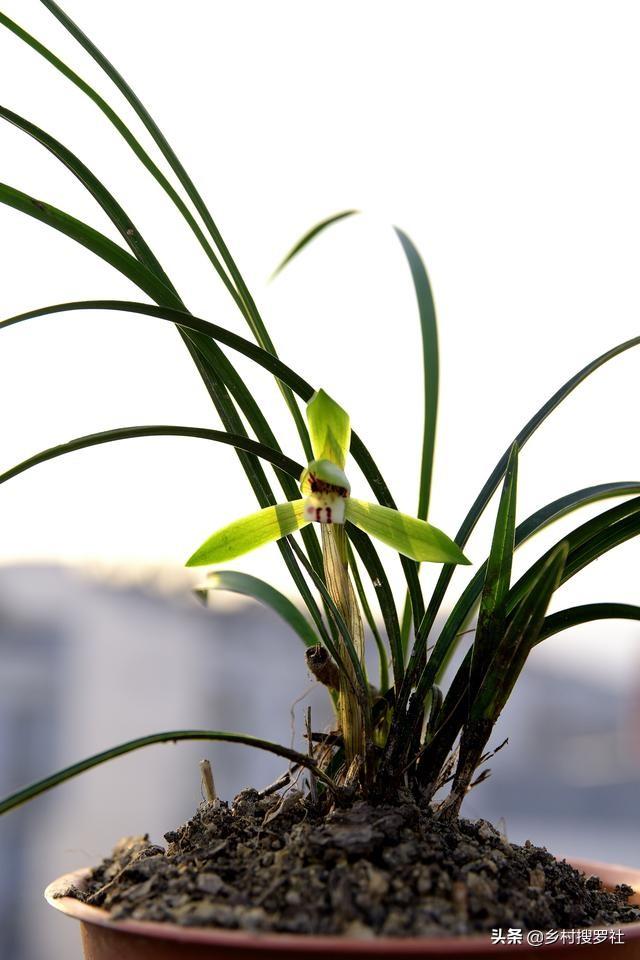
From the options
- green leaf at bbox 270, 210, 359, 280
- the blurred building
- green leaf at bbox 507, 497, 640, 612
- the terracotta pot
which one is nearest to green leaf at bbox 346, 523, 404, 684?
green leaf at bbox 507, 497, 640, 612

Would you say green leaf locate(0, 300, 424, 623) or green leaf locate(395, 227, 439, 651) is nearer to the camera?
green leaf locate(0, 300, 424, 623)

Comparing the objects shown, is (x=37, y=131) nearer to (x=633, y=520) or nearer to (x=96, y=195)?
(x=96, y=195)

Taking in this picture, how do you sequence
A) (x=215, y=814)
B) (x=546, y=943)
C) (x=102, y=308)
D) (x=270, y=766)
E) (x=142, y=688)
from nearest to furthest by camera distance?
(x=546, y=943), (x=102, y=308), (x=215, y=814), (x=142, y=688), (x=270, y=766)

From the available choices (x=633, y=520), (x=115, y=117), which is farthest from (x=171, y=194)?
(x=633, y=520)

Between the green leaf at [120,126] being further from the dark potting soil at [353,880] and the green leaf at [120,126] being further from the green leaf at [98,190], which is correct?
the dark potting soil at [353,880]

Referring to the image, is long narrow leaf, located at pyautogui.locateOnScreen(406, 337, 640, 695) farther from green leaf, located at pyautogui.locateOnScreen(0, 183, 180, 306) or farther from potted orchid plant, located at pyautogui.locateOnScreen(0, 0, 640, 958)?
green leaf, located at pyautogui.locateOnScreen(0, 183, 180, 306)

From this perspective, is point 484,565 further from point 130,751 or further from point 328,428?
point 130,751
